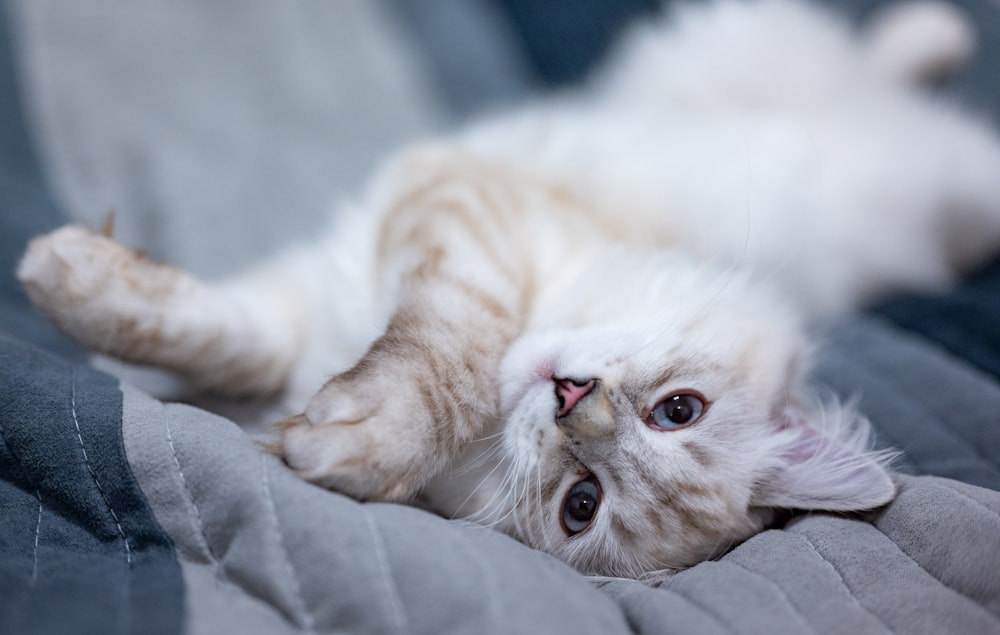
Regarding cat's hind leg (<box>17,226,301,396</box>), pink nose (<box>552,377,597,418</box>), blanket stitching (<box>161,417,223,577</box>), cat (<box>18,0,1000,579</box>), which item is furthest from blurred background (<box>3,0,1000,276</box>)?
pink nose (<box>552,377,597,418</box>)

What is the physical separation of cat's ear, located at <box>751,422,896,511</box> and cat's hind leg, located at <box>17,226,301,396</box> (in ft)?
2.83

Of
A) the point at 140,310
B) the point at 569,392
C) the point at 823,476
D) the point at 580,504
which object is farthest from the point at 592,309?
the point at 140,310

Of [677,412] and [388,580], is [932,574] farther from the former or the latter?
[388,580]

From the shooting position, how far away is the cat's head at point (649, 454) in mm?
977

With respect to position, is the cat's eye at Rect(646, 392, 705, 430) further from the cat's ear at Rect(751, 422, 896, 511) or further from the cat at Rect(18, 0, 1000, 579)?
the cat's ear at Rect(751, 422, 896, 511)

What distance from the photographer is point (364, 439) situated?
79 centimetres

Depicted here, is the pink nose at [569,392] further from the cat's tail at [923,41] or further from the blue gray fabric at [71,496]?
the cat's tail at [923,41]

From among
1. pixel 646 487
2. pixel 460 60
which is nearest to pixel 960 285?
pixel 646 487

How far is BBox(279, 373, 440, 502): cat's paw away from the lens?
784mm

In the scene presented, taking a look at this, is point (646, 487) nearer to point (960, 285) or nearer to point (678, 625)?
point (678, 625)

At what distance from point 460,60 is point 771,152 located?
936 mm

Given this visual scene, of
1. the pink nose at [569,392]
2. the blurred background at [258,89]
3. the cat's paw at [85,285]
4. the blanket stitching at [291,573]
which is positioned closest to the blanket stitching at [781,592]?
the pink nose at [569,392]

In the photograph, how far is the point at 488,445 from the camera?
1.02m

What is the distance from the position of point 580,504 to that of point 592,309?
12.2 inches
